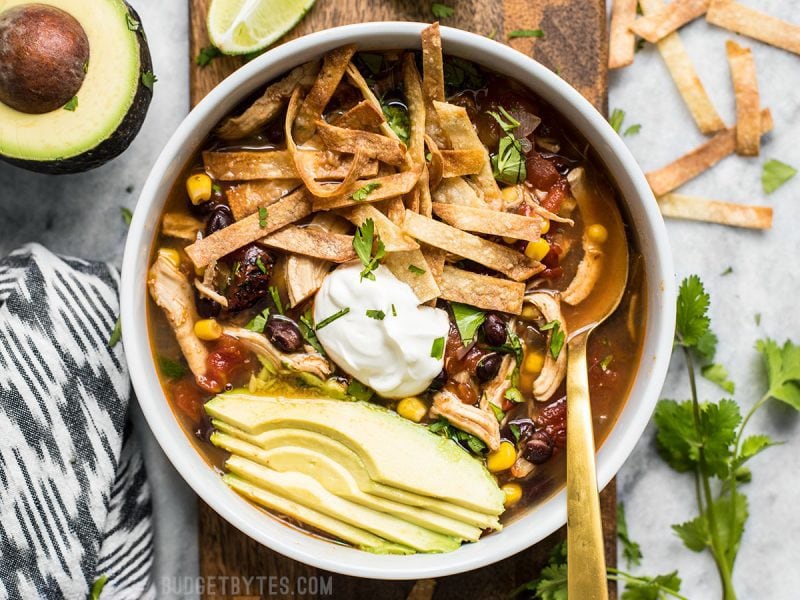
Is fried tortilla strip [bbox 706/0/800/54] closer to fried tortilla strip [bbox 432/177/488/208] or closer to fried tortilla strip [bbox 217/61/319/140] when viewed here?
fried tortilla strip [bbox 432/177/488/208]

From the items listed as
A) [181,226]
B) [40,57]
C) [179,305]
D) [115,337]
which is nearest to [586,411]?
[179,305]

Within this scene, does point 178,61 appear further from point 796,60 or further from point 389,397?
point 796,60

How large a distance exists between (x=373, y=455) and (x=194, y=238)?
3.47 feet

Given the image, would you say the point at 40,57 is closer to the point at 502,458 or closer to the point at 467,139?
the point at 467,139

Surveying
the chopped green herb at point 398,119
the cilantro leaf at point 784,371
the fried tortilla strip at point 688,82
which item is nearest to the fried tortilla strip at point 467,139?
the chopped green herb at point 398,119

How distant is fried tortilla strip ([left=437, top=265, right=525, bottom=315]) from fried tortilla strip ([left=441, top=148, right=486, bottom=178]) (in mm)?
358

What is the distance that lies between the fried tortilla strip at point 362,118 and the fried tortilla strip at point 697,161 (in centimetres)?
128

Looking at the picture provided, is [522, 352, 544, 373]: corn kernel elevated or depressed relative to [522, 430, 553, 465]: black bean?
elevated

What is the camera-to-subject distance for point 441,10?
341 cm

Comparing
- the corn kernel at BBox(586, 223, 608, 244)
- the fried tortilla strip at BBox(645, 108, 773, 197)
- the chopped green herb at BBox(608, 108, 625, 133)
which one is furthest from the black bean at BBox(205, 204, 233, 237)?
the fried tortilla strip at BBox(645, 108, 773, 197)

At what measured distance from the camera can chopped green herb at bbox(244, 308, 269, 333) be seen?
327 centimetres

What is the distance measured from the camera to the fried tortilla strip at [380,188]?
3.05m

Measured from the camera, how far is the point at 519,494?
10.8 feet

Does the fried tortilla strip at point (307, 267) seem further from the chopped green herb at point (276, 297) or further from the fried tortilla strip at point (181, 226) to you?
the fried tortilla strip at point (181, 226)
